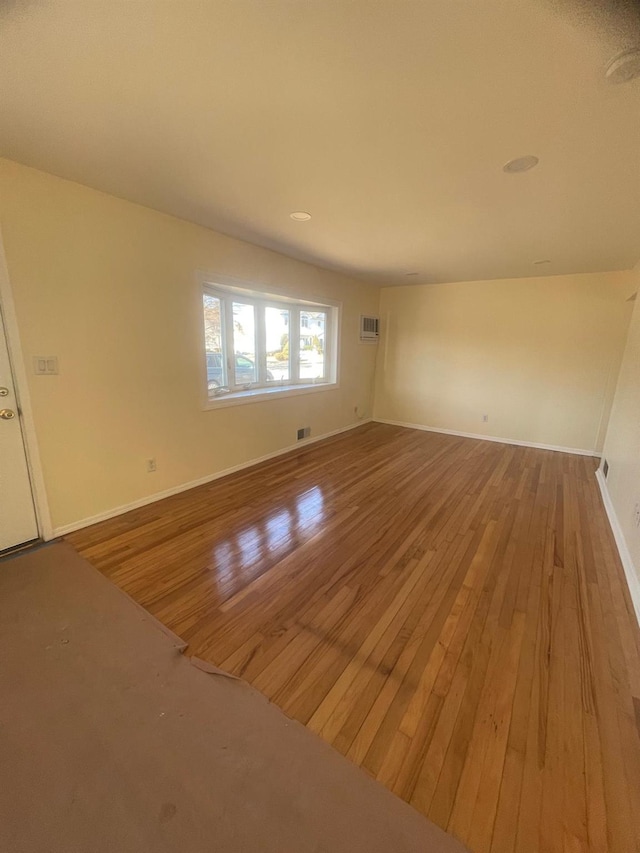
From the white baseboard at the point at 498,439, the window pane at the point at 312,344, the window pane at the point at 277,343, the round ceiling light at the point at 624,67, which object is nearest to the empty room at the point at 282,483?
the round ceiling light at the point at 624,67

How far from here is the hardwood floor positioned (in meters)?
1.08

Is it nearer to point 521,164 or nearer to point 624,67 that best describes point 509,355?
point 521,164

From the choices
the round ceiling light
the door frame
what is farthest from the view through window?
the round ceiling light

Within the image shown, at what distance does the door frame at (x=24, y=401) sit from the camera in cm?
200

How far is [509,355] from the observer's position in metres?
4.84

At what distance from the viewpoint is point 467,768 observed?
1.12 metres

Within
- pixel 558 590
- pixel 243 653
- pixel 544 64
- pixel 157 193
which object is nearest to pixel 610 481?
pixel 558 590

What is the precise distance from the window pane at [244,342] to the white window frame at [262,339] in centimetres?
5

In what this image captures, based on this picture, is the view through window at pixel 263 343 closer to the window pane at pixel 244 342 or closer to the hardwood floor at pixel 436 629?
the window pane at pixel 244 342

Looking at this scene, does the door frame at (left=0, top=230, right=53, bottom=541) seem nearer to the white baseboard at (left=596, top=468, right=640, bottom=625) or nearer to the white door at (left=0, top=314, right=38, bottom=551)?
the white door at (left=0, top=314, right=38, bottom=551)

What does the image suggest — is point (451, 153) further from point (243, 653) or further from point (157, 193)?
point (243, 653)

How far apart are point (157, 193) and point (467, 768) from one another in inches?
134

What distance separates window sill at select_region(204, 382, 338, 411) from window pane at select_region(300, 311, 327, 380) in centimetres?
21

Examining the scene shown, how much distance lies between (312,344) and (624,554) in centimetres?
399
